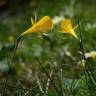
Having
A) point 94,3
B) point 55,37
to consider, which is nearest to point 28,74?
point 55,37

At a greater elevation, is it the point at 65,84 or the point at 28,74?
the point at 28,74

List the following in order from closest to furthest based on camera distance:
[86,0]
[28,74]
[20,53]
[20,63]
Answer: [28,74] → [20,63] → [20,53] → [86,0]

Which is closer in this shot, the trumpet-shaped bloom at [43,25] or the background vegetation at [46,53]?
the trumpet-shaped bloom at [43,25]

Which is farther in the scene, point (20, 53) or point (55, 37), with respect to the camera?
point (55, 37)

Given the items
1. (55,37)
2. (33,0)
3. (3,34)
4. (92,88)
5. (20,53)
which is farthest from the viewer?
(33,0)

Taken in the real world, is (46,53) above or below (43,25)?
above

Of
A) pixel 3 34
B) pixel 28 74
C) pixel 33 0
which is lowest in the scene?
pixel 28 74

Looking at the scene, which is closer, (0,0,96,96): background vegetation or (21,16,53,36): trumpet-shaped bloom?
(21,16,53,36): trumpet-shaped bloom

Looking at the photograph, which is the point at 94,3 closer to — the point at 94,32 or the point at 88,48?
the point at 94,32

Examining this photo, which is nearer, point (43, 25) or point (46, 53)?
point (43, 25)

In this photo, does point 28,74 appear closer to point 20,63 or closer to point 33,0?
point 20,63

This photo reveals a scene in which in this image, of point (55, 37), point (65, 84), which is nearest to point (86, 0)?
point (55, 37)
